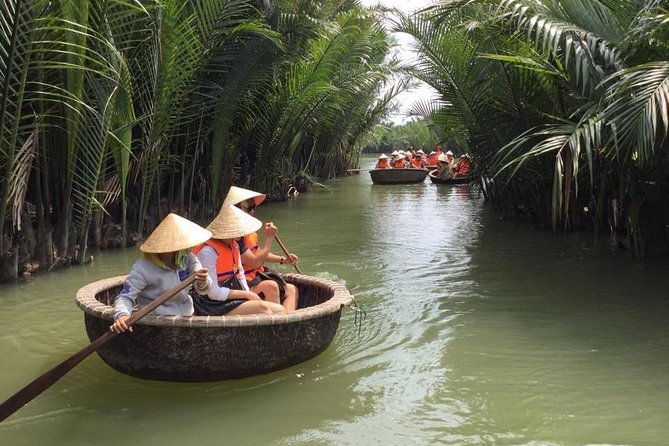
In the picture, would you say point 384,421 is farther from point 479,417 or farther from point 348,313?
point 348,313

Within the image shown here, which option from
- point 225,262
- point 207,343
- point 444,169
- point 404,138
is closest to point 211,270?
point 225,262

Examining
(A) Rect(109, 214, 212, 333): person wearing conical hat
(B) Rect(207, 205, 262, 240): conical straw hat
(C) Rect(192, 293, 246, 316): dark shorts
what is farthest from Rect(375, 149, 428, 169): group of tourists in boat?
(A) Rect(109, 214, 212, 333): person wearing conical hat

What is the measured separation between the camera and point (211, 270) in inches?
167

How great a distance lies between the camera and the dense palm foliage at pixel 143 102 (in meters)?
5.75

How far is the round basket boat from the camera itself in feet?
12.1

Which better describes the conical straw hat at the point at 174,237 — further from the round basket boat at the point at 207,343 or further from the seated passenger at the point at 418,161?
the seated passenger at the point at 418,161

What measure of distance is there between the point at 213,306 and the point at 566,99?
5227 millimetres

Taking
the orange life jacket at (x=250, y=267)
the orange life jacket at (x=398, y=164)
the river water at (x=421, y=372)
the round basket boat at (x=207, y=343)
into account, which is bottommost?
the river water at (x=421, y=372)

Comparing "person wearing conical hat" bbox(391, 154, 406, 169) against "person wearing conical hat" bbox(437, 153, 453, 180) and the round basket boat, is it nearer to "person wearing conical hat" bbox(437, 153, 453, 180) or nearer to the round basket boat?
"person wearing conical hat" bbox(437, 153, 453, 180)

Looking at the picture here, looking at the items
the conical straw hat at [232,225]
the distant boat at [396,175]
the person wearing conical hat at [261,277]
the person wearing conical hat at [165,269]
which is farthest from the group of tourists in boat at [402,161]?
the person wearing conical hat at [165,269]

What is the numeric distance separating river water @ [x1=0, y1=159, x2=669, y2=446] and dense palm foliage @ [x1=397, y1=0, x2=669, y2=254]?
2.95 feet

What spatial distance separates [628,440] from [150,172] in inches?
264

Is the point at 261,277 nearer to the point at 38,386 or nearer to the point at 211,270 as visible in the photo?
the point at 211,270

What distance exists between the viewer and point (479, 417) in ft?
11.9
